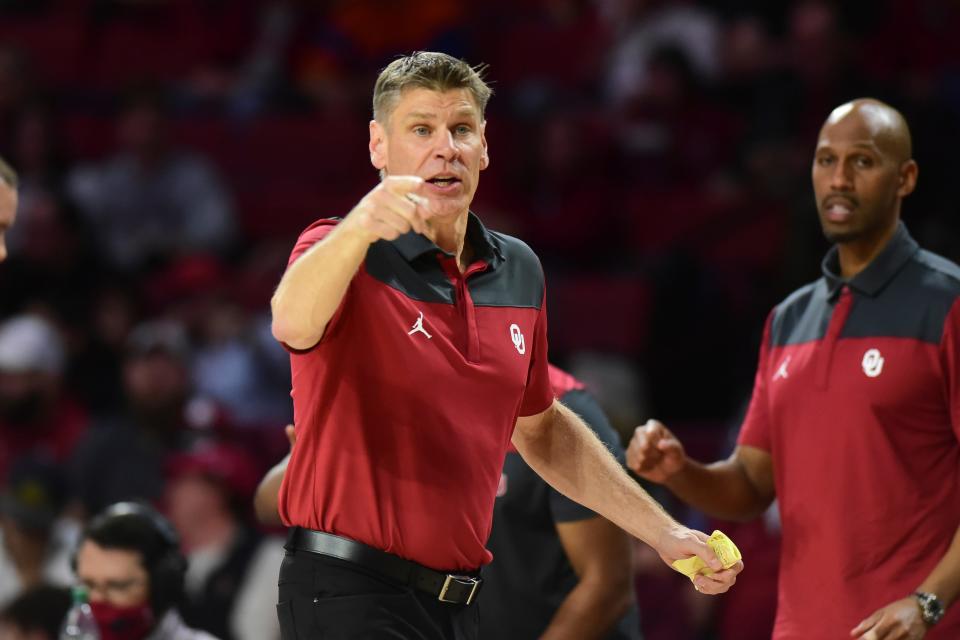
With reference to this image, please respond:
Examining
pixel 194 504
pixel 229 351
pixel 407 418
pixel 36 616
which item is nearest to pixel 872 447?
pixel 407 418

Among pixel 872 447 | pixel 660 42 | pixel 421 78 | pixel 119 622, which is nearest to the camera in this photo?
pixel 421 78

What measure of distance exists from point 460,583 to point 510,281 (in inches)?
30.1

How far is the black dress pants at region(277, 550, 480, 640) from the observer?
11.5 feet

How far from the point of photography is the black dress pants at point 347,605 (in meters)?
3.50

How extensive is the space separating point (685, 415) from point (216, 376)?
9.21ft

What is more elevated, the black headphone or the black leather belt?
the black leather belt

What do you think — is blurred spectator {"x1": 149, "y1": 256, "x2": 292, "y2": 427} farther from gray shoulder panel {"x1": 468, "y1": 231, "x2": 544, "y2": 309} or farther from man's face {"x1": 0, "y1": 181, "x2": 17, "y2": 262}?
gray shoulder panel {"x1": 468, "y1": 231, "x2": 544, "y2": 309}

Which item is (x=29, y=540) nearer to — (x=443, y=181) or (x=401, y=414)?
(x=401, y=414)

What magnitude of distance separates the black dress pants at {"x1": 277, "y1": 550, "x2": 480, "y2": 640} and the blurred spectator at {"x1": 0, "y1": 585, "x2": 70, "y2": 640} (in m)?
2.77

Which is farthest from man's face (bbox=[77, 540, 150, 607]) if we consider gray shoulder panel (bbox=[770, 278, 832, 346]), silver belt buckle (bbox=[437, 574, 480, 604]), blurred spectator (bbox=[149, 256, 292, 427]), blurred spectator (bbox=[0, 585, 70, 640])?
blurred spectator (bbox=[149, 256, 292, 427])

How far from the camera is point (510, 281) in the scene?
392cm

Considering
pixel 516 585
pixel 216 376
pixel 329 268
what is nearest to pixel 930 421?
pixel 516 585

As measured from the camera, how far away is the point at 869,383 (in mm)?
4484

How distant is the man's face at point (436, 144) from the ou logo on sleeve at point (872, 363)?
1.46 m
